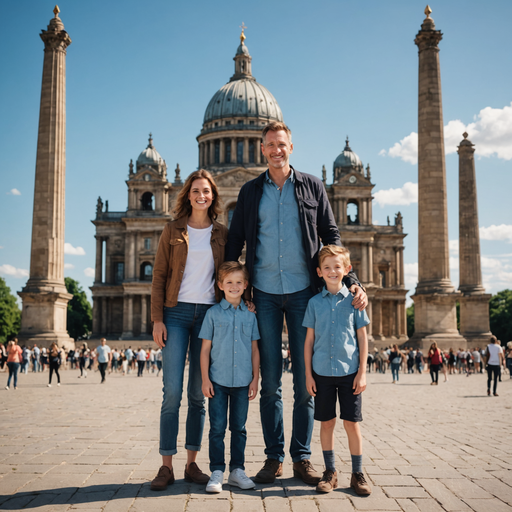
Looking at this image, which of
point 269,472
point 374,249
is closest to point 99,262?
point 374,249

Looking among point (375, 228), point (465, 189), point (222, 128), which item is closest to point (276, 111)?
point (222, 128)

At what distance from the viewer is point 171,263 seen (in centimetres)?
560

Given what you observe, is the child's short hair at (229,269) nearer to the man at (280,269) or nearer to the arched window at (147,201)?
the man at (280,269)

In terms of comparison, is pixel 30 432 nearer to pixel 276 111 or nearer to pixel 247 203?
pixel 247 203

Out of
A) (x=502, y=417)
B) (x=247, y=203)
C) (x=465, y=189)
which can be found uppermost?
(x=465, y=189)

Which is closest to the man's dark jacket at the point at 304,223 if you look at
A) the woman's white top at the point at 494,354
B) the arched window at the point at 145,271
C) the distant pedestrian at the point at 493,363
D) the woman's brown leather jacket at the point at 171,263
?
the woman's brown leather jacket at the point at 171,263

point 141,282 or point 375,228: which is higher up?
point 375,228

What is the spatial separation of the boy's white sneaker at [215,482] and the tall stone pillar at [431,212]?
80.1 ft

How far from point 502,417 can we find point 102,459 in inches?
297

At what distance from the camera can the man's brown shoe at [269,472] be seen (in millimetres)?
5191

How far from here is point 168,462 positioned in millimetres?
5176

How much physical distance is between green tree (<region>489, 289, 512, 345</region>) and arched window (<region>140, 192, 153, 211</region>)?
43500 mm

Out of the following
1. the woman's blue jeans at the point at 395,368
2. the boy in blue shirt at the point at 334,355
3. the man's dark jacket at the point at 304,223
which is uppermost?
the man's dark jacket at the point at 304,223

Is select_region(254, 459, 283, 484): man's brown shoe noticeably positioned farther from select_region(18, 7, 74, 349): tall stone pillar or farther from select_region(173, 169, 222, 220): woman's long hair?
select_region(18, 7, 74, 349): tall stone pillar
